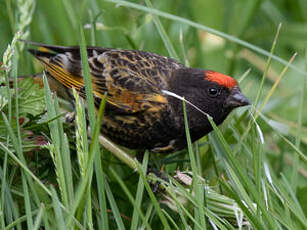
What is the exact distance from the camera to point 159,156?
3.50 meters

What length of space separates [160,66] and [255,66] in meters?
1.99

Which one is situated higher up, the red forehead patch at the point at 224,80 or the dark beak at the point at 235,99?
the red forehead patch at the point at 224,80

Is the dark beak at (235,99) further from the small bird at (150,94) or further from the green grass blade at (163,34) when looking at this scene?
the green grass blade at (163,34)

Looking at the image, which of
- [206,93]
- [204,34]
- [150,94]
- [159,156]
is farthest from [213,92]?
Result: [204,34]

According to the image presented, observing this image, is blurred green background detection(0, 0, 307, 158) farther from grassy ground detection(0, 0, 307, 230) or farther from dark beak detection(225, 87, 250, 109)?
dark beak detection(225, 87, 250, 109)

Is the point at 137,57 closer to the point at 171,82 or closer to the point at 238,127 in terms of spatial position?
the point at 171,82

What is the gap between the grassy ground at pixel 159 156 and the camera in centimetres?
232

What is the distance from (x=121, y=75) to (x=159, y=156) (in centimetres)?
54

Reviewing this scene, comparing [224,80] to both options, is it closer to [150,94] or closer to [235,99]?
[235,99]

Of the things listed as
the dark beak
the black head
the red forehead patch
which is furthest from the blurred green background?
the dark beak

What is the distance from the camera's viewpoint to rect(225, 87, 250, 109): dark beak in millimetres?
3158

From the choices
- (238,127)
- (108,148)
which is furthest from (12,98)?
(238,127)

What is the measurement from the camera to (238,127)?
11.1 ft

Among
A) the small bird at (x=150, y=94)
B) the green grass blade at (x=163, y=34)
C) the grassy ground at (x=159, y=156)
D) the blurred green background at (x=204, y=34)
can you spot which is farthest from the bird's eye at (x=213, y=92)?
the blurred green background at (x=204, y=34)
